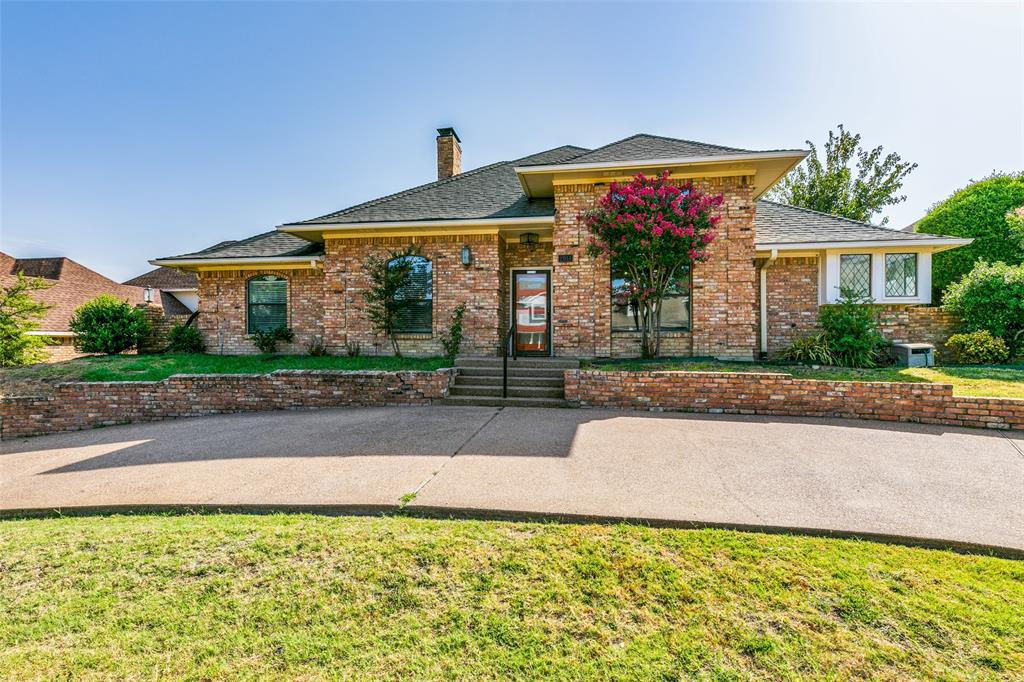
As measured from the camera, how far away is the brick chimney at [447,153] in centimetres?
1381

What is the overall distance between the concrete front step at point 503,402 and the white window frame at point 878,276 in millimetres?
7829

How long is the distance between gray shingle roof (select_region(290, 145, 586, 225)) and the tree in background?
47.5 ft

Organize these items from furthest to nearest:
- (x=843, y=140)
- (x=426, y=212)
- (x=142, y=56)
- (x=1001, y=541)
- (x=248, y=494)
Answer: (x=843, y=140), (x=426, y=212), (x=142, y=56), (x=248, y=494), (x=1001, y=541)

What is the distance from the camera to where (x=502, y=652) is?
2.12 meters

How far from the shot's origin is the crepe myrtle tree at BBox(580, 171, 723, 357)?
8352 millimetres

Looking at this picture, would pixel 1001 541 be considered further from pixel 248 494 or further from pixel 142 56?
pixel 142 56

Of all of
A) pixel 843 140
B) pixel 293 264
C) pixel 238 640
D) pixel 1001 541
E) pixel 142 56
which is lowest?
pixel 238 640

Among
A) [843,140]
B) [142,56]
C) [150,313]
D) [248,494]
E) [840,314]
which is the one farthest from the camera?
[843,140]

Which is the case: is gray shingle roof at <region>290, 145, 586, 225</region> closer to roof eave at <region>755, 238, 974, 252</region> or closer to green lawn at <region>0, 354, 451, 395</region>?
green lawn at <region>0, 354, 451, 395</region>

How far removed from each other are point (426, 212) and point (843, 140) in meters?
21.4

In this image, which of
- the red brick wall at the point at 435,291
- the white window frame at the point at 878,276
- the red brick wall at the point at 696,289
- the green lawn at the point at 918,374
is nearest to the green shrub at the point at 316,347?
the red brick wall at the point at 435,291

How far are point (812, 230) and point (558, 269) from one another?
6678 mm

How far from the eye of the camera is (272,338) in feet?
38.1

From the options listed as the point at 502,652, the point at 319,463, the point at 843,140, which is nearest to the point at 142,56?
the point at 319,463
